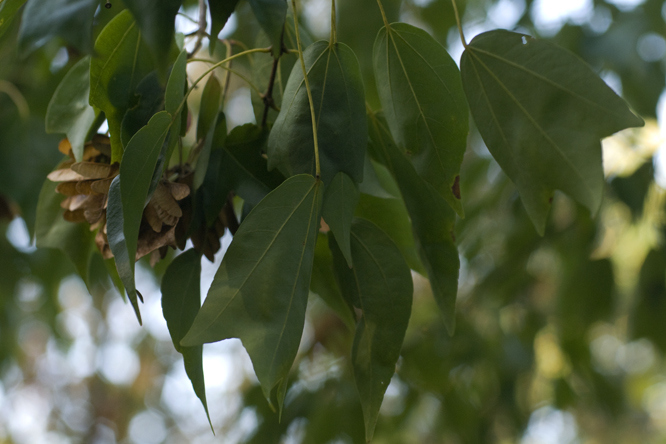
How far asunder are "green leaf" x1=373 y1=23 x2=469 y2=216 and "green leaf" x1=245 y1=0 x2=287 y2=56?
0.08 meters

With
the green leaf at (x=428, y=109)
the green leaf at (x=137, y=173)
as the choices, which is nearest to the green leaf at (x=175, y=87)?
the green leaf at (x=137, y=173)

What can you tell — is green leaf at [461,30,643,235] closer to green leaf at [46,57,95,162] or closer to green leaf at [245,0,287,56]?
green leaf at [245,0,287,56]

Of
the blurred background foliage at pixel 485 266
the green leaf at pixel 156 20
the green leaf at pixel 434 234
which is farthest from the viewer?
the blurred background foliage at pixel 485 266

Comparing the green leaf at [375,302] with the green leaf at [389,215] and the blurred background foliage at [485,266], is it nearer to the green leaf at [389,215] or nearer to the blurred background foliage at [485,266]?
the green leaf at [389,215]

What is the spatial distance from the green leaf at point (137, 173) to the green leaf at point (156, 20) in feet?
0.14

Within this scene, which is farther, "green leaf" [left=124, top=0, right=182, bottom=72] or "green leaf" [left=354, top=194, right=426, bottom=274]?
"green leaf" [left=354, top=194, right=426, bottom=274]

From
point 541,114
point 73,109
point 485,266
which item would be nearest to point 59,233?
point 73,109

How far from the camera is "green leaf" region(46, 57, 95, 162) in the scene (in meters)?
0.37

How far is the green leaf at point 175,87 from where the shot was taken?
0.29m

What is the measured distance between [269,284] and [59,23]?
159 mm

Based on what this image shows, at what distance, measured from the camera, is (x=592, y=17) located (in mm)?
1059

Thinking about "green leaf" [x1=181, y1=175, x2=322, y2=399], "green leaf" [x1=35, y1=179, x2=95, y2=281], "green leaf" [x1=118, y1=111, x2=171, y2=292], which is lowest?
"green leaf" [x1=35, y1=179, x2=95, y2=281]

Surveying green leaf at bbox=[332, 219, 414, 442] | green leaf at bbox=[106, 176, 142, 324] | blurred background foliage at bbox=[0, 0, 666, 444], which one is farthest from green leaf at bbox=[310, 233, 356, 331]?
blurred background foliage at bbox=[0, 0, 666, 444]

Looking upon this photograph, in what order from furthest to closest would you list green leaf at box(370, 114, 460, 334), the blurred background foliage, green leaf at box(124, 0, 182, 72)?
1. the blurred background foliage
2. green leaf at box(370, 114, 460, 334)
3. green leaf at box(124, 0, 182, 72)
